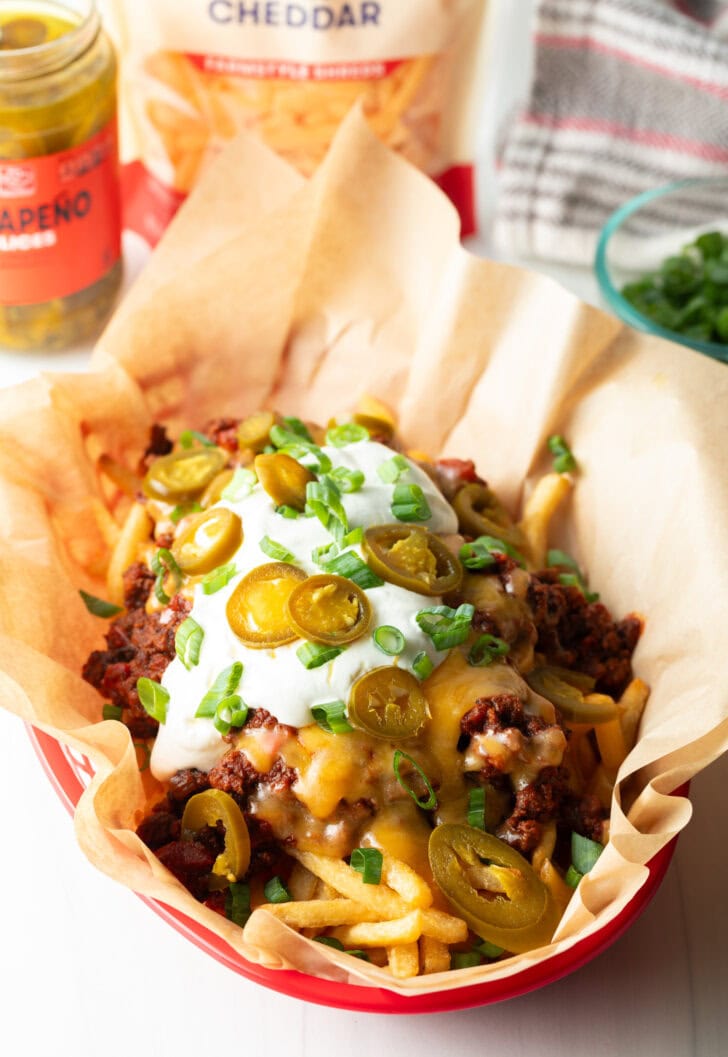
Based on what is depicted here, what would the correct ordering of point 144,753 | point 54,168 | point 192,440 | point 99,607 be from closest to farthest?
point 144,753
point 99,607
point 192,440
point 54,168

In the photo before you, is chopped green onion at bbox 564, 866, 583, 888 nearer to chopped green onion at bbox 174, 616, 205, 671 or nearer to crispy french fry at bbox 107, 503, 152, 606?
chopped green onion at bbox 174, 616, 205, 671

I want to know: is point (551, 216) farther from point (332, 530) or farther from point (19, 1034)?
point (19, 1034)

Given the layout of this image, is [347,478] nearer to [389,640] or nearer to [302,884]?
[389,640]

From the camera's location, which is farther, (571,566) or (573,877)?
(571,566)

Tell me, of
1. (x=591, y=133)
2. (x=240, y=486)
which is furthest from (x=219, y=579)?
(x=591, y=133)

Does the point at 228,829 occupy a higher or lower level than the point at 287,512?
lower

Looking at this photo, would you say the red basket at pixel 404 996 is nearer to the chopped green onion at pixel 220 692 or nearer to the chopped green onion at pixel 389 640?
the chopped green onion at pixel 220 692

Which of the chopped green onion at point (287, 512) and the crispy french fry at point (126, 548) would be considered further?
the crispy french fry at point (126, 548)

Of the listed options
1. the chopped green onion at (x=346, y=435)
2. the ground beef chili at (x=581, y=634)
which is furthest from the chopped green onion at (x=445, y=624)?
the chopped green onion at (x=346, y=435)
